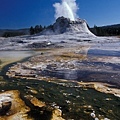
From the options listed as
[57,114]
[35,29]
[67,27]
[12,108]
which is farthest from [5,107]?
[35,29]

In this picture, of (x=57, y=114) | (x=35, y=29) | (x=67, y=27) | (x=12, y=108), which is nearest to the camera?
(x=57, y=114)

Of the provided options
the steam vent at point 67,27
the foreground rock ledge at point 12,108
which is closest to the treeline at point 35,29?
the steam vent at point 67,27

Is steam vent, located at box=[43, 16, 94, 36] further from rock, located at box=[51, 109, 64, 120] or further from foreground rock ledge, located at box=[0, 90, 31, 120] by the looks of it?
rock, located at box=[51, 109, 64, 120]

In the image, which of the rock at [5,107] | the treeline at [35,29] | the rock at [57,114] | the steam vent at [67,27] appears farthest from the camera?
the treeline at [35,29]

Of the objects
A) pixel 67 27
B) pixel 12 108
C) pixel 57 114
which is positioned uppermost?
pixel 67 27

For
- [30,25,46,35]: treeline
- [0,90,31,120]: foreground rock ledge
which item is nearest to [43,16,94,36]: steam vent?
[30,25,46,35]: treeline

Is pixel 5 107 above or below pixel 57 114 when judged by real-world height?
above

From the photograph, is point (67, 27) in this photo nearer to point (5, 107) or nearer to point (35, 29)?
point (35, 29)

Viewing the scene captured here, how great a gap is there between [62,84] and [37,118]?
3.68 m

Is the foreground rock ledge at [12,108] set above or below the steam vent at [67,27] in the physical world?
below

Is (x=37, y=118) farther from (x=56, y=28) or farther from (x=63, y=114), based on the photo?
(x=56, y=28)

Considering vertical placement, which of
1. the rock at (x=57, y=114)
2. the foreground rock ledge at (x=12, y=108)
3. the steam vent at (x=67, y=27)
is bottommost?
the rock at (x=57, y=114)

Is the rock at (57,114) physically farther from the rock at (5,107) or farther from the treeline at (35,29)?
the treeline at (35,29)

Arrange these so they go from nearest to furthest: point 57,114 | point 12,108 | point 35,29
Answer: point 57,114, point 12,108, point 35,29
